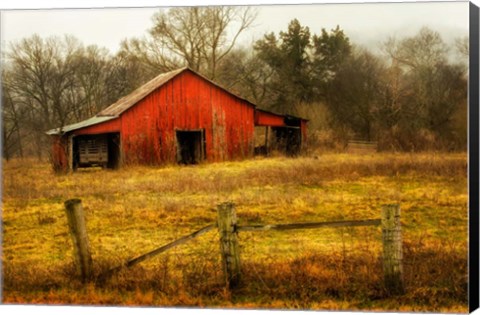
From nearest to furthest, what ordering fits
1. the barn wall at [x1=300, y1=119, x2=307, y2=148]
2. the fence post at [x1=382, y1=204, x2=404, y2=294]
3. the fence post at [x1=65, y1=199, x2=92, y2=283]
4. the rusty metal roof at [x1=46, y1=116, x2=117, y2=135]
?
the fence post at [x1=382, y1=204, x2=404, y2=294] < the fence post at [x1=65, y1=199, x2=92, y2=283] < the barn wall at [x1=300, y1=119, x2=307, y2=148] < the rusty metal roof at [x1=46, y1=116, x2=117, y2=135]

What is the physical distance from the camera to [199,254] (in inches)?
283

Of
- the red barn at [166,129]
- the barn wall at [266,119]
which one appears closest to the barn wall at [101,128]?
the red barn at [166,129]

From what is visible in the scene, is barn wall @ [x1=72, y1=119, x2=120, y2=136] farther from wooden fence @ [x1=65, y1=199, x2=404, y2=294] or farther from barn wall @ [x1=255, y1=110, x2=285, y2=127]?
barn wall @ [x1=255, y1=110, x2=285, y2=127]

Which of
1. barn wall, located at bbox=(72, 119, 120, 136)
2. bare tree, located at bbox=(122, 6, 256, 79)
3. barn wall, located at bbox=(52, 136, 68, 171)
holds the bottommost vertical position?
barn wall, located at bbox=(52, 136, 68, 171)

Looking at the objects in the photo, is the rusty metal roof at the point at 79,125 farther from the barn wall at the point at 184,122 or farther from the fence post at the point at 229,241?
the fence post at the point at 229,241

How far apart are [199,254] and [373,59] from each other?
274 cm

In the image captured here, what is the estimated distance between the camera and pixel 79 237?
683 cm

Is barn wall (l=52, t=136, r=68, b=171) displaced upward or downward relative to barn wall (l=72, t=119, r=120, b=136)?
downward

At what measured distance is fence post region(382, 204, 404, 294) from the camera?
6102 millimetres

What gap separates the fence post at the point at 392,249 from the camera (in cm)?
610

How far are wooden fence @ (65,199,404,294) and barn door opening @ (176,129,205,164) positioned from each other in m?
1.25

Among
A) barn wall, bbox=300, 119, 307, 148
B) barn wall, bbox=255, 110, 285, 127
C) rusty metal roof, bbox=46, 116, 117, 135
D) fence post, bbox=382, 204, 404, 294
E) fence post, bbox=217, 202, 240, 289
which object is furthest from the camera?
rusty metal roof, bbox=46, 116, 117, 135

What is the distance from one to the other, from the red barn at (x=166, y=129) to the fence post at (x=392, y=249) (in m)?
1.81

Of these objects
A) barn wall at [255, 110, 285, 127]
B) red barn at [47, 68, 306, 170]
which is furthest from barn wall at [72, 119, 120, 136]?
barn wall at [255, 110, 285, 127]
